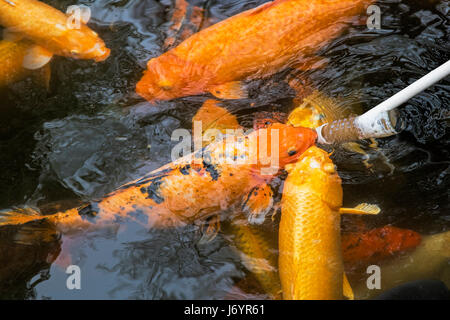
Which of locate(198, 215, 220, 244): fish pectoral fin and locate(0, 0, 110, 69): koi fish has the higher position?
locate(0, 0, 110, 69): koi fish

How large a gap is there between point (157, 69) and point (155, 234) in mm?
1787

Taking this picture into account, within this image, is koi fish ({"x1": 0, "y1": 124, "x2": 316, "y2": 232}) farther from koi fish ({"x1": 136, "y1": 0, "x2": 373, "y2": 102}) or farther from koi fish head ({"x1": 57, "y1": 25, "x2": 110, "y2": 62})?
koi fish head ({"x1": 57, "y1": 25, "x2": 110, "y2": 62})

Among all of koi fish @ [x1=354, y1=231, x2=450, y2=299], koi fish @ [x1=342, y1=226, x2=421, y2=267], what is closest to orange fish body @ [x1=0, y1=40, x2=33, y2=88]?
koi fish @ [x1=342, y1=226, x2=421, y2=267]

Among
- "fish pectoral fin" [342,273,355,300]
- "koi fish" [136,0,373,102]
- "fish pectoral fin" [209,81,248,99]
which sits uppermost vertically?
"koi fish" [136,0,373,102]

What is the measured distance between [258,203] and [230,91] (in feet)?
4.33

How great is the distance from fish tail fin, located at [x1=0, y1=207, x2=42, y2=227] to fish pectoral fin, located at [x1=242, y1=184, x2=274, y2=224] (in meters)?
1.69

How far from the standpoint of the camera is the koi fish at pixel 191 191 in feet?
10.2

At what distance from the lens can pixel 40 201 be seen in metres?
3.43

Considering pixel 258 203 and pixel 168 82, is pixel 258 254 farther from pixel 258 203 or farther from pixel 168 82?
pixel 168 82

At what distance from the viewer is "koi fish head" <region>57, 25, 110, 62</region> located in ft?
14.4

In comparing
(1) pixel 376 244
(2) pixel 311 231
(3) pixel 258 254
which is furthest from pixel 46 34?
(1) pixel 376 244

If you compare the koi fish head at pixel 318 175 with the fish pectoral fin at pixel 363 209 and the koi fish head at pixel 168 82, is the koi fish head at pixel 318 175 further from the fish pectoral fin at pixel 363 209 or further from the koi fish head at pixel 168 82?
the koi fish head at pixel 168 82

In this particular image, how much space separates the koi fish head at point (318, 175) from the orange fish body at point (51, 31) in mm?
2579
